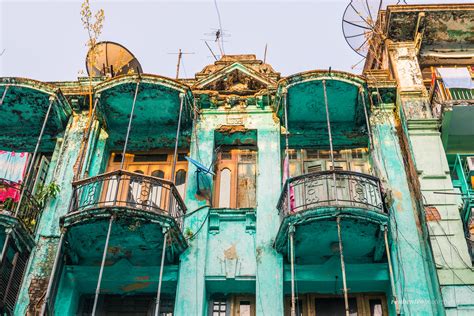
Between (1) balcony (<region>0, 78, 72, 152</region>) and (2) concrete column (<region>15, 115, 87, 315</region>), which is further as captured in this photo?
(1) balcony (<region>0, 78, 72, 152</region>)

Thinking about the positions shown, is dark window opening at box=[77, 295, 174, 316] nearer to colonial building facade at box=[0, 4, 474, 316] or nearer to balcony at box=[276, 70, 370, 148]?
colonial building facade at box=[0, 4, 474, 316]

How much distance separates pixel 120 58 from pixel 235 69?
385 cm

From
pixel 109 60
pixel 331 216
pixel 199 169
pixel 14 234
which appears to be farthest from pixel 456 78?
pixel 14 234

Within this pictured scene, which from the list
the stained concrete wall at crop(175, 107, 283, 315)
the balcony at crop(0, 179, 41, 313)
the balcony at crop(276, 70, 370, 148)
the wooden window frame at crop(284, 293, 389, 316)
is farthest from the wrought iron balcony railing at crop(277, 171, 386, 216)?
the balcony at crop(0, 179, 41, 313)

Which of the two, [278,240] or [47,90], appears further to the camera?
[47,90]

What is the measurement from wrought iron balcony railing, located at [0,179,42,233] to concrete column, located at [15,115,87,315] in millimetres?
179

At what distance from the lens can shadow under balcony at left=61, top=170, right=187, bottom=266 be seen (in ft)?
39.5

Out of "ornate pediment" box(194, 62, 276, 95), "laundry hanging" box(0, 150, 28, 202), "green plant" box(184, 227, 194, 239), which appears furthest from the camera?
"ornate pediment" box(194, 62, 276, 95)

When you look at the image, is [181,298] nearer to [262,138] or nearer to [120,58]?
[262,138]

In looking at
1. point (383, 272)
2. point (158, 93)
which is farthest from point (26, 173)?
point (383, 272)

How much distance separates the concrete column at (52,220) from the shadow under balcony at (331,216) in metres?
4.85

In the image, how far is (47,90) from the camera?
1505 cm

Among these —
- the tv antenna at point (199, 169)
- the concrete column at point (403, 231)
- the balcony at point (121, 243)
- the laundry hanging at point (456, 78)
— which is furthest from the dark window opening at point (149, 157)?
the laundry hanging at point (456, 78)

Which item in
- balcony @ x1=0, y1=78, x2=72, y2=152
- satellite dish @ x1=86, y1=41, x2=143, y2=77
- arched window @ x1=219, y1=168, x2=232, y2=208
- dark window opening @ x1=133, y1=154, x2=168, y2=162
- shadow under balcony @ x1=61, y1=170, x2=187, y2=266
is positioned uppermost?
satellite dish @ x1=86, y1=41, x2=143, y2=77
